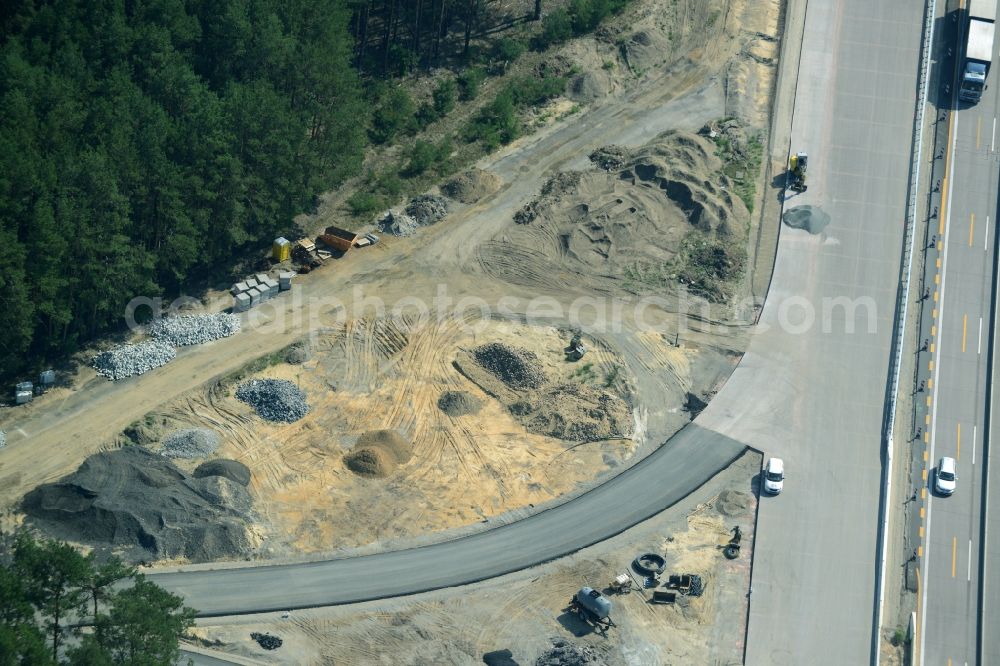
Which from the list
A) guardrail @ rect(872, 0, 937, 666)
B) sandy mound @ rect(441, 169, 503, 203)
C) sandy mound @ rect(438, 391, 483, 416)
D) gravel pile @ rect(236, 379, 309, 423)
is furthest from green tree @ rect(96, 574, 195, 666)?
sandy mound @ rect(441, 169, 503, 203)

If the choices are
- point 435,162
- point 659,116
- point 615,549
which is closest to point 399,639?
point 615,549

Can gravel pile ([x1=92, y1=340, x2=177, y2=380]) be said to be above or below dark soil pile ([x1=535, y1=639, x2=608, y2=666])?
above

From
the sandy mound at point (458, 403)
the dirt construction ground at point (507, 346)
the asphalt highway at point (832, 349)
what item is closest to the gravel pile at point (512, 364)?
the dirt construction ground at point (507, 346)

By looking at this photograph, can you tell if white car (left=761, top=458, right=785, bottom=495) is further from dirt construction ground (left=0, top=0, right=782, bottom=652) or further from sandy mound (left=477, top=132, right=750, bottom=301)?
sandy mound (left=477, top=132, right=750, bottom=301)

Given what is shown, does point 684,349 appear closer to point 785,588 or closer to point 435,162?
point 785,588

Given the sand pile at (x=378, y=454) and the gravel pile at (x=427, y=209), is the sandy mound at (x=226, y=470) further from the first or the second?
the gravel pile at (x=427, y=209)

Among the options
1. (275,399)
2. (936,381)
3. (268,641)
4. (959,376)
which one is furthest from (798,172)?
(268,641)

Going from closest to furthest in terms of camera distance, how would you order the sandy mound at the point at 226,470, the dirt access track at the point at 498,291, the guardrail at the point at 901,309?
the guardrail at the point at 901,309 < the sandy mound at the point at 226,470 < the dirt access track at the point at 498,291

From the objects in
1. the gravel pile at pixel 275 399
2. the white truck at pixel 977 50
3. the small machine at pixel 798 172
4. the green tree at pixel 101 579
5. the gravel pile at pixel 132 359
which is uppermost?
the white truck at pixel 977 50

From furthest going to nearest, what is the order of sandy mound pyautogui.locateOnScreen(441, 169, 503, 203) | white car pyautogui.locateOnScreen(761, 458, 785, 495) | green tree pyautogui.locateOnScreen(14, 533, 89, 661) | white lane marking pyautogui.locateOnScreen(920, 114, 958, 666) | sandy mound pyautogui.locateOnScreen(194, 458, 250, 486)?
sandy mound pyautogui.locateOnScreen(441, 169, 503, 203), white car pyautogui.locateOnScreen(761, 458, 785, 495), sandy mound pyautogui.locateOnScreen(194, 458, 250, 486), white lane marking pyautogui.locateOnScreen(920, 114, 958, 666), green tree pyautogui.locateOnScreen(14, 533, 89, 661)
